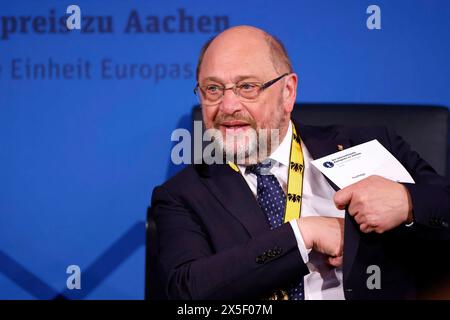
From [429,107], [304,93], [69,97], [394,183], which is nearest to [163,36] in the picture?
[69,97]

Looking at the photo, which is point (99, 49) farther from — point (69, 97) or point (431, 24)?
point (431, 24)

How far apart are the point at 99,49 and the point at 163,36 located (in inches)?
9.2

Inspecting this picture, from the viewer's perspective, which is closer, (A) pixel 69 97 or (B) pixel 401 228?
(B) pixel 401 228

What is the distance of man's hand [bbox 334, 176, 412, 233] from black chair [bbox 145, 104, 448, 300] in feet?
2.19

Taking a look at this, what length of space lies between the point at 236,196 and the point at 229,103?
240 mm

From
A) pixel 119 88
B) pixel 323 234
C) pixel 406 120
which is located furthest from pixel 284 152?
pixel 119 88

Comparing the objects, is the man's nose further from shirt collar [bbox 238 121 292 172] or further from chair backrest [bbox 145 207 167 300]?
chair backrest [bbox 145 207 167 300]

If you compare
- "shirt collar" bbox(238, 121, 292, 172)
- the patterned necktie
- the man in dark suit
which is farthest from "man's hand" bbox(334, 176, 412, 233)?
"shirt collar" bbox(238, 121, 292, 172)

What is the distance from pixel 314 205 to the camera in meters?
1.61

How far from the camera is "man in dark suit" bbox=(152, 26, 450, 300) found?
135cm

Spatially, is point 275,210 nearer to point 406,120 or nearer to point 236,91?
point 236,91

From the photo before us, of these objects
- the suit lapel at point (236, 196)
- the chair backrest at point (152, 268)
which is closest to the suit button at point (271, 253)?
the suit lapel at point (236, 196)

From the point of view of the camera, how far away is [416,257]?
1.50 meters
